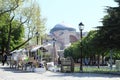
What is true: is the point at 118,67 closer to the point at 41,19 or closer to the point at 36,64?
the point at 36,64

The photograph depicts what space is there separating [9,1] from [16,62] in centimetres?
1199

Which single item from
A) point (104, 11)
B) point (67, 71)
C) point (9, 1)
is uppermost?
point (9, 1)

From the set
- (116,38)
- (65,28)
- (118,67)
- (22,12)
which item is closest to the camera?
(116,38)

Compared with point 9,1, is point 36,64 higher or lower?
lower

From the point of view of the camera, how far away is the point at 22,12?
66.8m

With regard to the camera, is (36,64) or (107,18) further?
(36,64)

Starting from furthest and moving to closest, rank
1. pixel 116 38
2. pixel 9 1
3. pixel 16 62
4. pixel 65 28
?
1. pixel 65 28
2. pixel 9 1
3. pixel 16 62
4. pixel 116 38

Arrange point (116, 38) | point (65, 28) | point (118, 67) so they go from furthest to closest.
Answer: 1. point (65, 28)
2. point (118, 67)
3. point (116, 38)

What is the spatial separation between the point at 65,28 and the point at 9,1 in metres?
119

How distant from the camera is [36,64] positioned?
121 feet

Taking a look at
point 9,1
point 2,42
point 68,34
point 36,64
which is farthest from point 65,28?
point 36,64

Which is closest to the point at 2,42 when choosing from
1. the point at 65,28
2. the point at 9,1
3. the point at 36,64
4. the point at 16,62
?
the point at 9,1

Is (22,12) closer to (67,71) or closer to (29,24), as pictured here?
(29,24)

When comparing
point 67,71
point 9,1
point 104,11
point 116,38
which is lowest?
point 67,71
